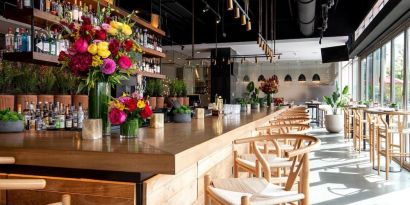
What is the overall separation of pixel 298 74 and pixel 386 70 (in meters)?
10.5

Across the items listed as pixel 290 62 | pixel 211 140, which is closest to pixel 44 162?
pixel 211 140

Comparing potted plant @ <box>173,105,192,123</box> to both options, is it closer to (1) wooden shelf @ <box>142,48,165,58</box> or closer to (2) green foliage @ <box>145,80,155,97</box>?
(1) wooden shelf @ <box>142,48,165,58</box>

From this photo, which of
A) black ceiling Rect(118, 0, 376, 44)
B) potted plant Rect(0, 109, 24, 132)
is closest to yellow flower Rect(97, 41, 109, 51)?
potted plant Rect(0, 109, 24, 132)

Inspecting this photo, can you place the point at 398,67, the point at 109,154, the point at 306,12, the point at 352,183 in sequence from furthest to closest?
the point at 306,12, the point at 398,67, the point at 352,183, the point at 109,154

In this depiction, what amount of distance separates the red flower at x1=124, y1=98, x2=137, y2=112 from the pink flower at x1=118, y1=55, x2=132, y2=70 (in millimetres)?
186

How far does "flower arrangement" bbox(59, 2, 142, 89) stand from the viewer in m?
1.74

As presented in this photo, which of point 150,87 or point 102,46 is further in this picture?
point 150,87

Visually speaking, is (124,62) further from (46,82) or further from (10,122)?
(46,82)

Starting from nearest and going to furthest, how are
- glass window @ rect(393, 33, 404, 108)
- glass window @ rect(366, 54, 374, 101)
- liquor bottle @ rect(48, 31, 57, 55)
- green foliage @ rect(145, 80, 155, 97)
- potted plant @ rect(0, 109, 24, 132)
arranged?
potted plant @ rect(0, 109, 24, 132) → liquor bottle @ rect(48, 31, 57, 55) → green foliage @ rect(145, 80, 155, 97) → glass window @ rect(393, 33, 404, 108) → glass window @ rect(366, 54, 374, 101)

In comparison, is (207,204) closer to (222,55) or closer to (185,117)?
(185,117)

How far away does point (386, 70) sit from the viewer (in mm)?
8344

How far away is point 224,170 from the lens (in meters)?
3.28

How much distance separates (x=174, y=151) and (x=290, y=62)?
59.9 feet

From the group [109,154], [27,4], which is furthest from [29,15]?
[109,154]
